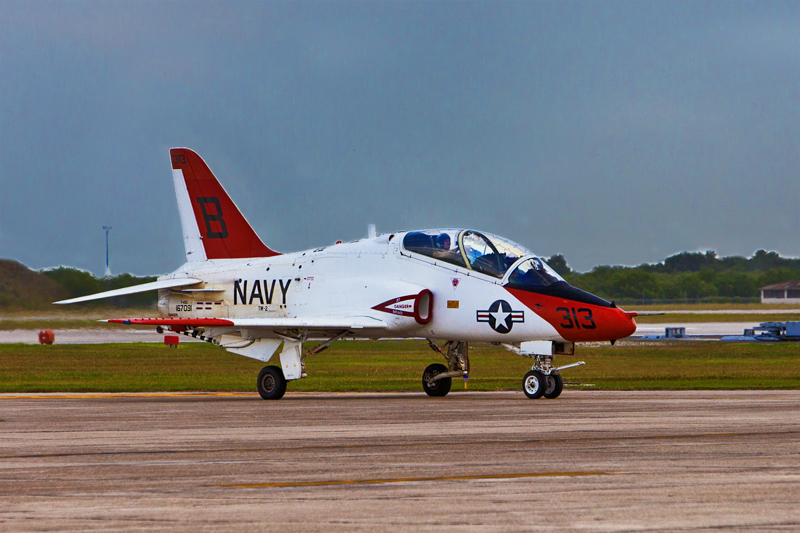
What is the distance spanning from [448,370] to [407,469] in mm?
12754

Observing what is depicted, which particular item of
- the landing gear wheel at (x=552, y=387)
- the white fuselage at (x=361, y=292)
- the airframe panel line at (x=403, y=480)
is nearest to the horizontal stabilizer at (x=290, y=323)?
the white fuselage at (x=361, y=292)

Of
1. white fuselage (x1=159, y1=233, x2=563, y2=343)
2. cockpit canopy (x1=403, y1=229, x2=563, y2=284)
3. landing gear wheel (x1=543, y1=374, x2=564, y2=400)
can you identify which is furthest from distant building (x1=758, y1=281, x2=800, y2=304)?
landing gear wheel (x1=543, y1=374, x2=564, y2=400)

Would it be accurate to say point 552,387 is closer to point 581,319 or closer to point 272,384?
point 581,319

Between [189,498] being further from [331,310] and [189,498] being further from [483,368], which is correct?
[483,368]

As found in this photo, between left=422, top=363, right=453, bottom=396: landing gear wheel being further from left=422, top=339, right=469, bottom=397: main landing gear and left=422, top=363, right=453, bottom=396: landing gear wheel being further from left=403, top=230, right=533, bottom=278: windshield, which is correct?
left=403, top=230, right=533, bottom=278: windshield

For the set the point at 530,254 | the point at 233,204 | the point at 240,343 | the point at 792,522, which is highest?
the point at 233,204

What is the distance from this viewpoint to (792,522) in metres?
7.45

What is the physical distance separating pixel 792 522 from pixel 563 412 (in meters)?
9.83

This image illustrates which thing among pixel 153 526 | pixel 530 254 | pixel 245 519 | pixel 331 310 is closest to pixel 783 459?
pixel 245 519

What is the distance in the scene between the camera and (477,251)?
70.6 ft

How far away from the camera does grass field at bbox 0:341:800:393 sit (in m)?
27.7

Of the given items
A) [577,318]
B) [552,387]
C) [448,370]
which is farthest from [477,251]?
[552,387]

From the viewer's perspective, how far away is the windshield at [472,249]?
69.7 feet

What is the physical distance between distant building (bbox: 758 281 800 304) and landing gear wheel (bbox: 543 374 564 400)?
10781 centimetres
